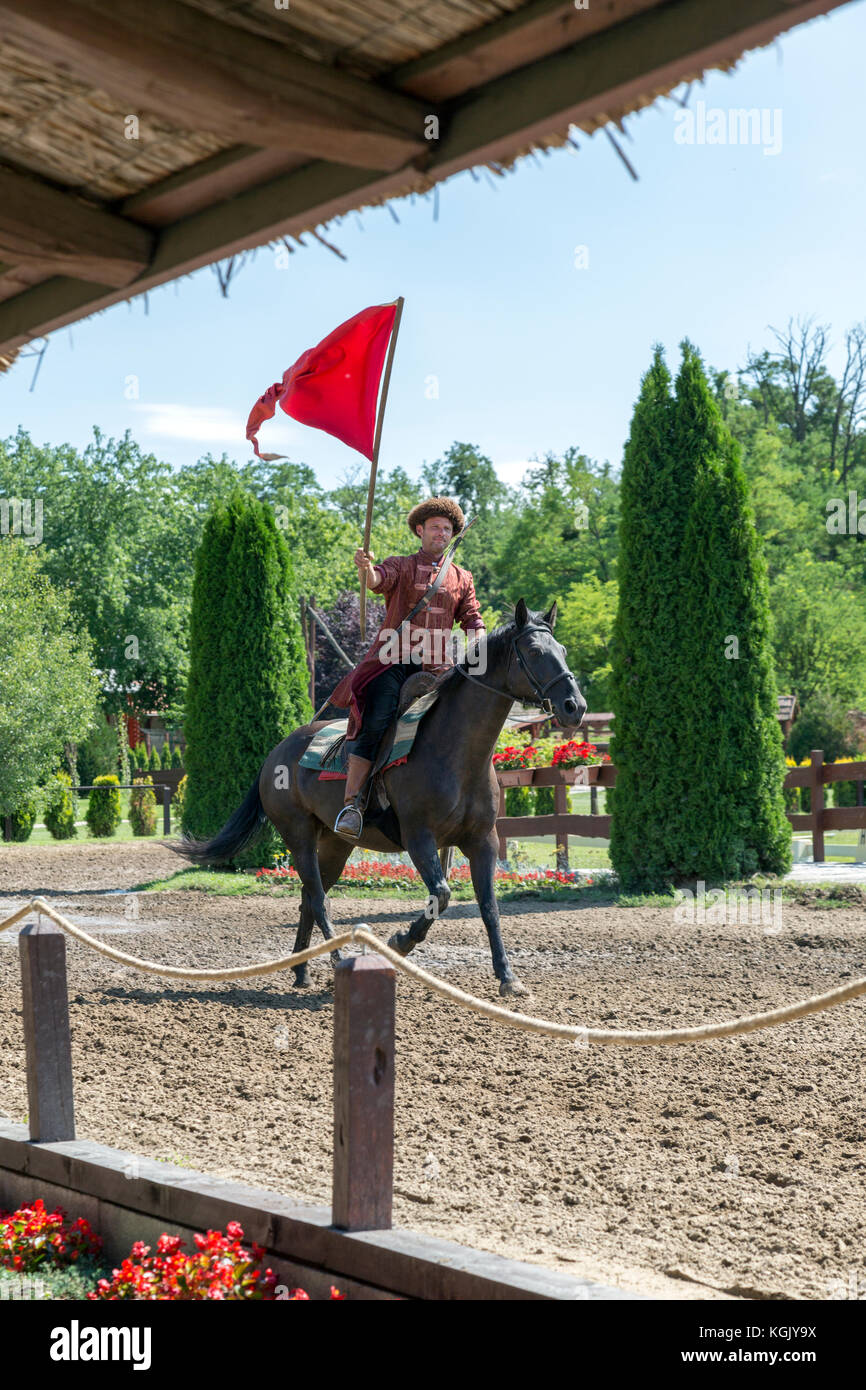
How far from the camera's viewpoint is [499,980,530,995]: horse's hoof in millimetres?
7723

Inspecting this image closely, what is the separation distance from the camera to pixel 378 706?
8.39 meters

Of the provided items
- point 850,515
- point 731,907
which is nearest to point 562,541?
point 850,515

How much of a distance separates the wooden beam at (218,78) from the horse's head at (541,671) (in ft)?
14.8

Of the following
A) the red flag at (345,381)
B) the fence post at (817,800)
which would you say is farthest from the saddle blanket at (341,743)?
the fence post at (817,800)

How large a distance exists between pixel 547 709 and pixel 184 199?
4.52m

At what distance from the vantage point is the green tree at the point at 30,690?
20531 mm

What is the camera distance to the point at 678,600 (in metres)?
13.9

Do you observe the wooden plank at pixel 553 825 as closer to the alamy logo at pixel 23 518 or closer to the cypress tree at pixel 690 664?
the cypress tree at pixel 690 664

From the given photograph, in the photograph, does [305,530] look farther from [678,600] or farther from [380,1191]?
[380,1191]

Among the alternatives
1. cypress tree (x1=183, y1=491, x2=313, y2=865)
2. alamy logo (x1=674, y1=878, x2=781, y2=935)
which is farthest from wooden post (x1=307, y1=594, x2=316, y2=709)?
Answer: alamy logo (x1=674, y1=878, x2=781, y2=935)

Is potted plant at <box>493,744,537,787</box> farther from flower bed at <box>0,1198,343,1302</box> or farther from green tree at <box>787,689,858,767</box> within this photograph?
green tree at <box>787,689,858,767</box>

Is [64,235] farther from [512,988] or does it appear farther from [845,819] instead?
[845,819]
